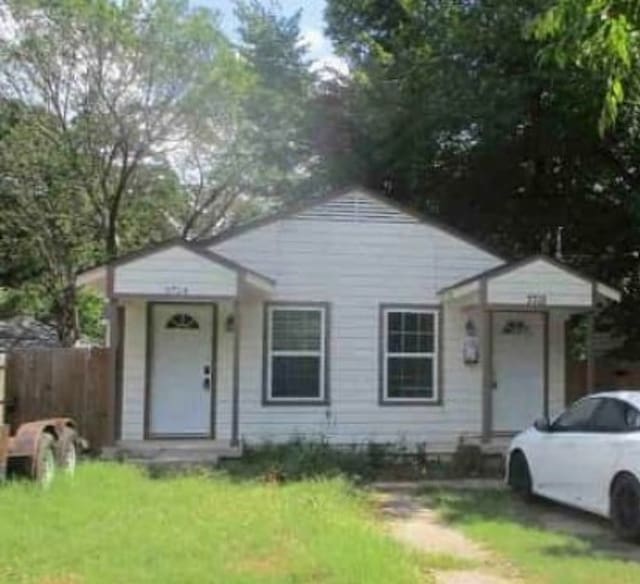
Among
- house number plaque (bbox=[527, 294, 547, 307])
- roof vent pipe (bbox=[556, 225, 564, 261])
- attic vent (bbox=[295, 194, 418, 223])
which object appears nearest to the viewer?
house number plaque (bbox=[527, 294, 547, 307])

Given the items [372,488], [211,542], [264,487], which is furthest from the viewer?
[372,488]

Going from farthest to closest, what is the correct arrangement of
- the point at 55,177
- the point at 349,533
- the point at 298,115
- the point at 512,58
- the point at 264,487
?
the point at 55,177, the point at 298,115, the point at 512,58, the point at 264,487, the point at 349,533

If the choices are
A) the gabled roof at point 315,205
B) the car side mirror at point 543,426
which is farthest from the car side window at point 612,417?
the gabled roof at point 315,205

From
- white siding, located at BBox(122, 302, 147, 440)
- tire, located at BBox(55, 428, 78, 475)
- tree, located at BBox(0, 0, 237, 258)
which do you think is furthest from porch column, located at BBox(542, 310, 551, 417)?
tree, located at BBox(0, 0, 237, 258)

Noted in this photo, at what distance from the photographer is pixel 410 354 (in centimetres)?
1853

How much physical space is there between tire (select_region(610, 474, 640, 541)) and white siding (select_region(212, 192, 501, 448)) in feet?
23.5

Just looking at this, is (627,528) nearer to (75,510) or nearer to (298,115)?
(75,510)

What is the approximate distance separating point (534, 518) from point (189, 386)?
7233 mm

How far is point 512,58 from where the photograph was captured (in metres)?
22.2

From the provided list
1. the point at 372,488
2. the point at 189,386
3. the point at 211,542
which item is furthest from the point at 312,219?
the point at 211,542

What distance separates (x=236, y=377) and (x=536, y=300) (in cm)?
506

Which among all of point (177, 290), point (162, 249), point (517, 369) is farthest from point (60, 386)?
point (517, 369)

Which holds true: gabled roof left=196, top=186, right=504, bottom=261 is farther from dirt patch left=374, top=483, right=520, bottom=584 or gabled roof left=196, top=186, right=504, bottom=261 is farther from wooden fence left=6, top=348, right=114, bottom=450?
dirt patch left=374, top=483, right=520, bottom=584

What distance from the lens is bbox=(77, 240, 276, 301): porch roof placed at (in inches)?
650
